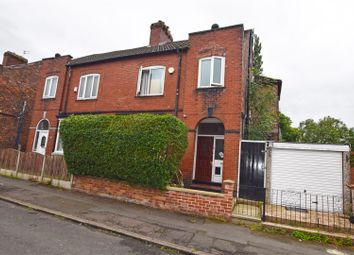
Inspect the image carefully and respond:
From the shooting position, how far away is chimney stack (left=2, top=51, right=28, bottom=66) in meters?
18.7

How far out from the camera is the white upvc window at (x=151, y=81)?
1222 cm

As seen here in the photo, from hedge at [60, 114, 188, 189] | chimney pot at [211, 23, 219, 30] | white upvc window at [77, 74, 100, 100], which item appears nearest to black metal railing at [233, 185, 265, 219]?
hedge at [60, 114, 188, 189]

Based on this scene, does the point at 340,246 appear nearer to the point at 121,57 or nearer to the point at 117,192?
the point at 117,192

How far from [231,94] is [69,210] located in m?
7.95

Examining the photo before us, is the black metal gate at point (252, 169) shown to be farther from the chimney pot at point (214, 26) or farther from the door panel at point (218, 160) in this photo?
the chimney pot at point (214, 26)

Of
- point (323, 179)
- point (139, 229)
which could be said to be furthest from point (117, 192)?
point (323, 179)

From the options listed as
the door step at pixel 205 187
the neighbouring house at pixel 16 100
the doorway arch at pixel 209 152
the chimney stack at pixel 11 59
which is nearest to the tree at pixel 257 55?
the doorway arch at pixel 209 152

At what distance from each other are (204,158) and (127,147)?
4.67 meters

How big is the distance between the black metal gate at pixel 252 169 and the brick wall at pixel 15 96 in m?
16.3

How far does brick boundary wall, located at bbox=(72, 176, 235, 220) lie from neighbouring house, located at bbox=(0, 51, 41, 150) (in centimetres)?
1091

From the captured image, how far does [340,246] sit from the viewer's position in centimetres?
573

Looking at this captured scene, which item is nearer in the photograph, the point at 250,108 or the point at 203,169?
the point at 203,169

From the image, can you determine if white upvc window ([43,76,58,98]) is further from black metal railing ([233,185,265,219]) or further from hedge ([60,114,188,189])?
black metal railing ([233,185,265,219])

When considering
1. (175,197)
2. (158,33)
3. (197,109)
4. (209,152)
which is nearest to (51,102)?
(158,33)
